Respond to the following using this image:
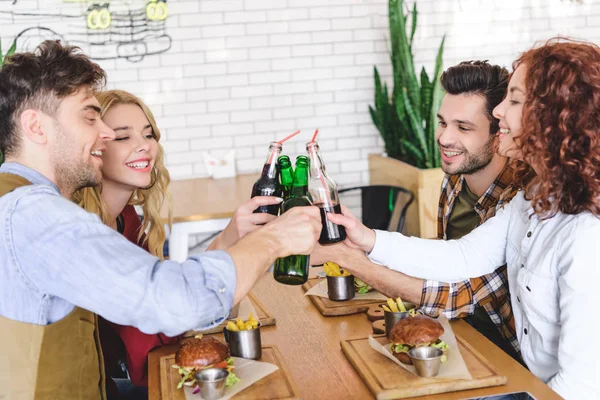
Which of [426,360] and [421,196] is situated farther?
[421,196]

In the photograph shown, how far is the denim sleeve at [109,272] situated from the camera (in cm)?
145

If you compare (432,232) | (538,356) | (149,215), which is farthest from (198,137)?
(538,356)

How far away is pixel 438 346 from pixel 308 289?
83 centimetres

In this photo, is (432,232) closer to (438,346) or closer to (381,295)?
(381,295)

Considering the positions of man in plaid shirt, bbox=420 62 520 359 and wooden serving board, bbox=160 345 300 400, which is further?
man in plaid shirt, bbox=420 62 520 359

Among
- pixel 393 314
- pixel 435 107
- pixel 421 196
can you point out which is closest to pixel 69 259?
pixel 393 314

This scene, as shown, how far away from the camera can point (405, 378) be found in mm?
1732

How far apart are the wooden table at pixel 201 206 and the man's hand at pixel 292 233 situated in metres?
2.17

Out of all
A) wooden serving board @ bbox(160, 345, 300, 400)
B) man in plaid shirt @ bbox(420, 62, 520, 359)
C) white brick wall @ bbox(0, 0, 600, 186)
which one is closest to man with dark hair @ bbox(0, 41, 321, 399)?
wooden serving board @ bbox(160, 345, 300, 400)

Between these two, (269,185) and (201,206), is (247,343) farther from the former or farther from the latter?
(201,206)

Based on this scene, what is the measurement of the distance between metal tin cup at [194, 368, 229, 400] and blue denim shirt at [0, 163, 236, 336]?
0.21 meters

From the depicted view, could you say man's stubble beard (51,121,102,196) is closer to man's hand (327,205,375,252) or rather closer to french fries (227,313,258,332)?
french fries (227,313,258,332)

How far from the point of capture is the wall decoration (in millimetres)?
4910

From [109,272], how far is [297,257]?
2.51 ft
